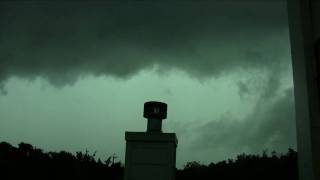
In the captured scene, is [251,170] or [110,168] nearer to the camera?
[251,170]

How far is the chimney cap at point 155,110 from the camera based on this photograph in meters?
5.93

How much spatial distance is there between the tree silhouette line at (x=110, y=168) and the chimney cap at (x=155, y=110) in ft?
11.7

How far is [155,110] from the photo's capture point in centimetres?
597

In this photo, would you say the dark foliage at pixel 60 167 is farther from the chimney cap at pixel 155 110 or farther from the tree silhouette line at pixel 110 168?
the chimney cap at pixel 155 110

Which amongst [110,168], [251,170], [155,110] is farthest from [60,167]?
[155,110]

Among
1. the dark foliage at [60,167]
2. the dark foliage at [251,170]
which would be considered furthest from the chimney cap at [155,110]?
the dark foliage at [60,167]

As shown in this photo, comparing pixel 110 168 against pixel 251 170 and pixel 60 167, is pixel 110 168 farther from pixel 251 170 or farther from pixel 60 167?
pixel 251 170

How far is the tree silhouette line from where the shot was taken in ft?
32.3

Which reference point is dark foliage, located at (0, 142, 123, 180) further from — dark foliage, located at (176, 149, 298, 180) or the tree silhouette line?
dark foliage, located at (176, 149, 298, 180)

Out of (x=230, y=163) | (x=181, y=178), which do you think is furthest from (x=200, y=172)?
(x=230, y=163)

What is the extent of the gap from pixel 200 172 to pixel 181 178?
1.99 ft

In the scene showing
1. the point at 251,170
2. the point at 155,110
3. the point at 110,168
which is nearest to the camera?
the point at 155,110

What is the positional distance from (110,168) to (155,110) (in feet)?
17.7

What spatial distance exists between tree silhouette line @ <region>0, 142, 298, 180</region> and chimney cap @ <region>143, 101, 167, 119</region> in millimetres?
3564
